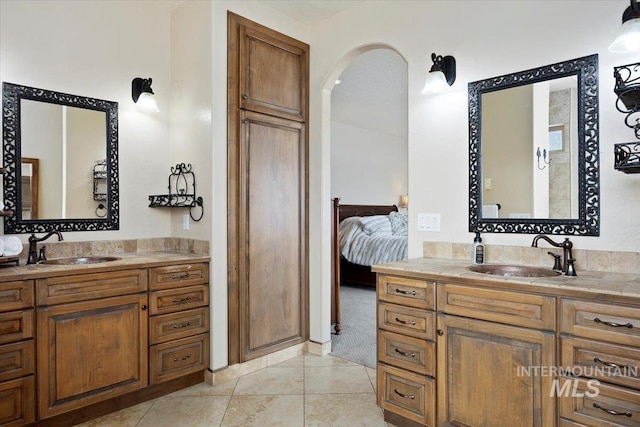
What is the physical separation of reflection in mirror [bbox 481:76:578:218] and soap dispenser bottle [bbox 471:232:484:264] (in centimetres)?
15

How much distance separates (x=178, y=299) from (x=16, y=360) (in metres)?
0.87

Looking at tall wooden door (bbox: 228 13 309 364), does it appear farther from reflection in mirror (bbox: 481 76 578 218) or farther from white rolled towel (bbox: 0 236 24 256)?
reflection in mirror (bbox: 481 76 578 218)

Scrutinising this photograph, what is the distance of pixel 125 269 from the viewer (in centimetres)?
237

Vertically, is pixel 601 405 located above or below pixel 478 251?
below

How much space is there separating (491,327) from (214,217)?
6.00ft

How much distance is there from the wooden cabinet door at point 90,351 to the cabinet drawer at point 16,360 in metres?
0.04

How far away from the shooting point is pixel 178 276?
2.60 meters

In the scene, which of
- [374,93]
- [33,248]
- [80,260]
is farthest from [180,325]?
[374,93]

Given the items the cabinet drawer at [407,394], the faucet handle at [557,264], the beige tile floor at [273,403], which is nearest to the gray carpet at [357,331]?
the beige tile floor at [273,403]

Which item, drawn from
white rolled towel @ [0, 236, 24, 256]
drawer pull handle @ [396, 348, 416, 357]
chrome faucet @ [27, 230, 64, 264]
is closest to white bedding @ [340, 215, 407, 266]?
drawer pull handle @ [396, 348, 416, 357]

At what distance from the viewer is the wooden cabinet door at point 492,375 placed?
169 cm

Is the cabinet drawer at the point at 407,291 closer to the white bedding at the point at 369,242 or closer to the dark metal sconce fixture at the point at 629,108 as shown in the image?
the dark metal sconce fixture at the point at 629,108

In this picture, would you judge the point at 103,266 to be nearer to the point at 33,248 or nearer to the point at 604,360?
the point at 33,248

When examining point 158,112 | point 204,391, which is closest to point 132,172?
point 158,112
